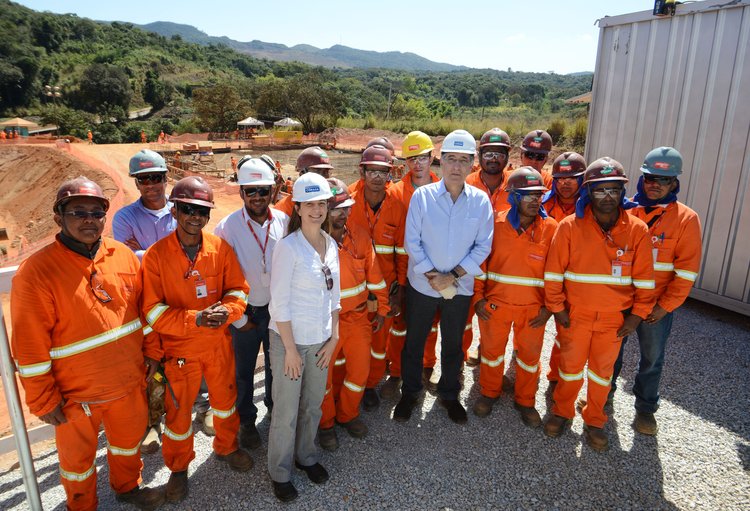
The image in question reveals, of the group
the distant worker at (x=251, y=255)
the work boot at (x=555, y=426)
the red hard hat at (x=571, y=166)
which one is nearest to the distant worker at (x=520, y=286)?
the work boot at (x=555, y=426)

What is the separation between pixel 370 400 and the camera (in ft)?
13.5

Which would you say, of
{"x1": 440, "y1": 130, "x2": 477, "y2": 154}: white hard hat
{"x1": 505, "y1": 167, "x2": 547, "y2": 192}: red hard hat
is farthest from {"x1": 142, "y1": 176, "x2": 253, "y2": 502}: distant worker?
{"x1": 505, "y1": 167, "x2": 547, "y2": 192}: red hard hat

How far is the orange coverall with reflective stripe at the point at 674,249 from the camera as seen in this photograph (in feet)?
11.9

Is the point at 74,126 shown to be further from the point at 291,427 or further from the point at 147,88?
the point at 291,427

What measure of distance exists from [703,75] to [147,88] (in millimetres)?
74413

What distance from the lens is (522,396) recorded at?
13.2 feet

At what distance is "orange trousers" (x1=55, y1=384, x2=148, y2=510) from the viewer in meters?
2.72

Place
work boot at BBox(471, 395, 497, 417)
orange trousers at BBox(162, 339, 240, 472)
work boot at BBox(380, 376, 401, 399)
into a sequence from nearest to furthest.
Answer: orange trousers at BBox(162, 339, 240, 472)
work boot at BBox(471, 395, 497, 417)
work boot at BBox(380, 376, 401, 399)

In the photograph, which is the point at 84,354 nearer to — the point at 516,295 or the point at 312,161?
the point at 312,161

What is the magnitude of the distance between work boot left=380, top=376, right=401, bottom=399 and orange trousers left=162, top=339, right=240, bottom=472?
1.54 metres

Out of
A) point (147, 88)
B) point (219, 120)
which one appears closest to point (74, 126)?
point (219, 120)

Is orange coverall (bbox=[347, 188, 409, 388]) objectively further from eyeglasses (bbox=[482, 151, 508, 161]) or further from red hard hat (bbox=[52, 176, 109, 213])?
red hard hat (bbox=[52, 176, 109, 213])

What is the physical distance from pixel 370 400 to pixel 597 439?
191 centimetres

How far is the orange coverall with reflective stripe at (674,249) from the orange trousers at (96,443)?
4.01m
